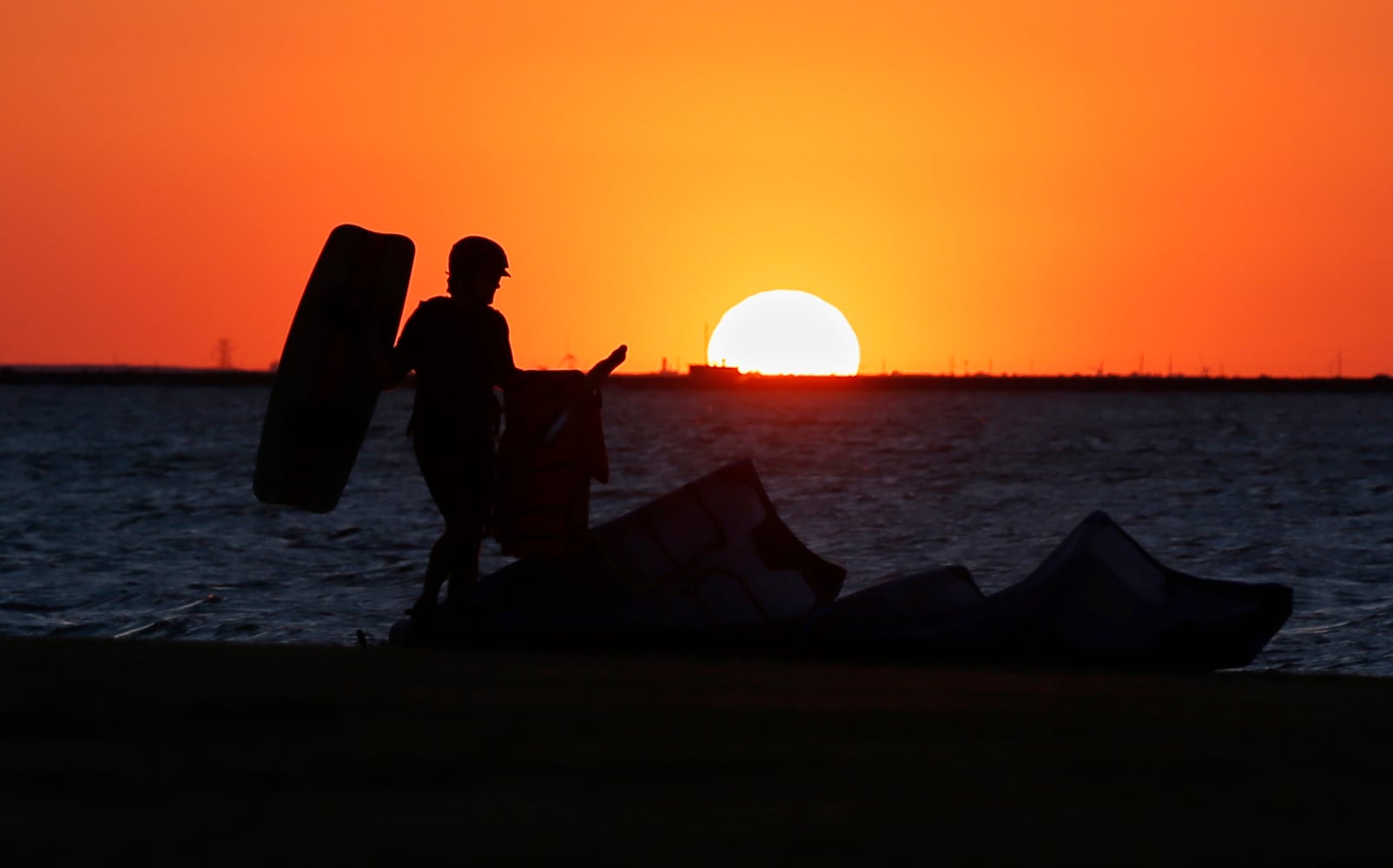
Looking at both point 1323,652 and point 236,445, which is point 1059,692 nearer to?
point 1323,652

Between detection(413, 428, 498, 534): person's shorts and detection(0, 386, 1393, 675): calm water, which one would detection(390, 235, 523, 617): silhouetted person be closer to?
detection(413, 428, 498, 534): person's shorts

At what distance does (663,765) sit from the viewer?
4246mm

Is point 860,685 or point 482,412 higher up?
point 482,412

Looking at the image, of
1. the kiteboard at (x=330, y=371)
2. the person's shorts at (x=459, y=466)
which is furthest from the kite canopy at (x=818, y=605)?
the kiteboard at (x=330, y=371)

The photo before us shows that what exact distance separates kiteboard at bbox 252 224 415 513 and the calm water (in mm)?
5845

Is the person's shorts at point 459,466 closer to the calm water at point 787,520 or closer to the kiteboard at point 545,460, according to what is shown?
the kiteboard at point 545,460

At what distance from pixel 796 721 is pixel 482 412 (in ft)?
8.01

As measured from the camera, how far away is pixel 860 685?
5.84 metres

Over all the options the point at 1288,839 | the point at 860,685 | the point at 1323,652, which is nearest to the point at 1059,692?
the point at 860,685

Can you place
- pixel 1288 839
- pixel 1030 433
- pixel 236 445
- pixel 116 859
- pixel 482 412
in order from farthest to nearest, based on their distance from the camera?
pixel 1030 433, pixel 236 445, pixel 482 412, pixel 1288 839, pixel 116 859

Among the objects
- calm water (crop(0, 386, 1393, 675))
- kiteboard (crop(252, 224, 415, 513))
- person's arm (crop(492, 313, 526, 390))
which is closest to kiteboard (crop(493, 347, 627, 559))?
person's arm (crop(492, 313, 526, 390))

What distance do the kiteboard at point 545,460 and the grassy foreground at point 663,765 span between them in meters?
1.16

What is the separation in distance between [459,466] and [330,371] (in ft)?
3.04

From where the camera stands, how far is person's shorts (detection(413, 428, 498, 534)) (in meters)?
6.84
